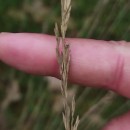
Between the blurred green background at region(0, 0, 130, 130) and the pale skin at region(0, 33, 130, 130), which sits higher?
the pale skin at region(0, 33, 130, 130)

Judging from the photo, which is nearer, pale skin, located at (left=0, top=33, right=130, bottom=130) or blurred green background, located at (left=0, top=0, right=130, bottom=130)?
pale skin, located at (left=0, top=33, right=130, bottom=130)

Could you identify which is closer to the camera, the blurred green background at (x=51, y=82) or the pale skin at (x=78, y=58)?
the pale skin at (x=78, y=58)

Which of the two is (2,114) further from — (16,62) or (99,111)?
(16,62)

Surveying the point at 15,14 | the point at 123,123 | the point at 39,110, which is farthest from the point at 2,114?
the point at 123,123

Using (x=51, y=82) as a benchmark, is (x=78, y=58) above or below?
above

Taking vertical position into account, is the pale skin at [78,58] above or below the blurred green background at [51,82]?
above

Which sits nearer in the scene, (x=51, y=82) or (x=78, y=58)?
(x=78, y=58)
